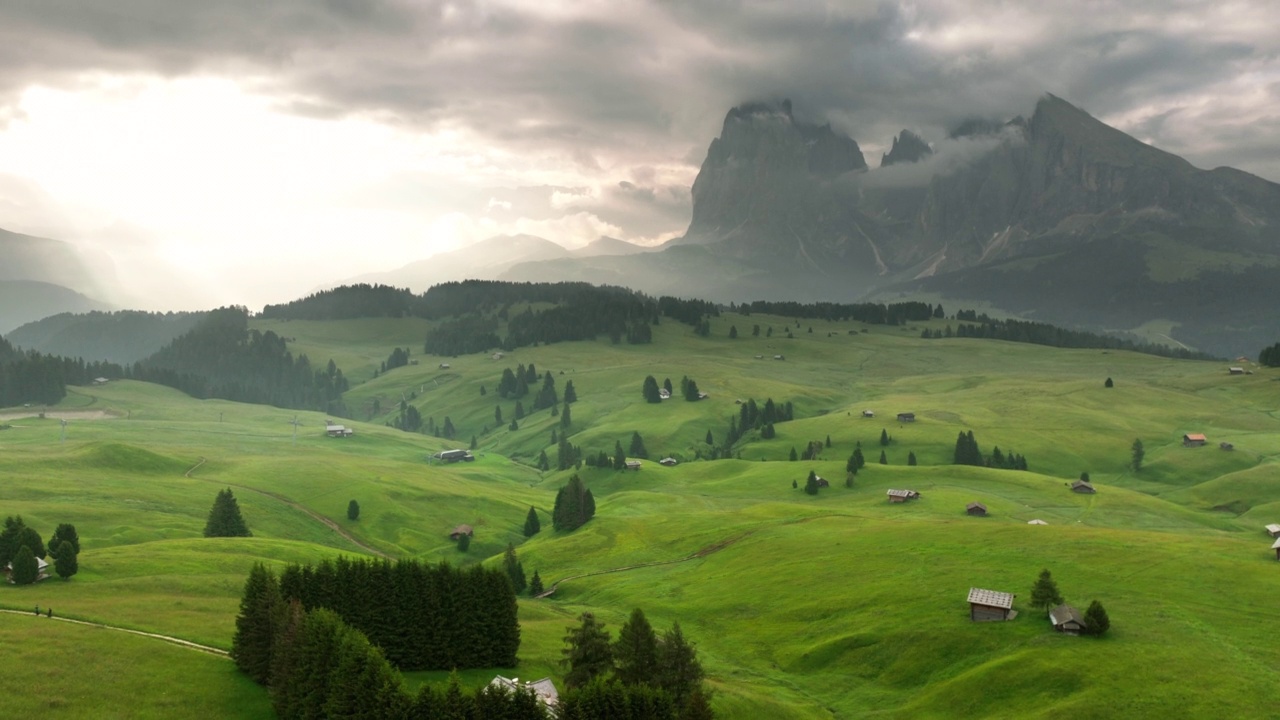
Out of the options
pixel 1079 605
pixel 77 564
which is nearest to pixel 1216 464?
pixel 1079 605

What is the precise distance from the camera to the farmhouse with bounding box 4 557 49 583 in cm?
8012

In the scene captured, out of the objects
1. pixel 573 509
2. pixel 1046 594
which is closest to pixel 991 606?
pixel 1046 594

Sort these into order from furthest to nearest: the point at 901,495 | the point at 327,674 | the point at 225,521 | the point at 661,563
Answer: the point at 901,495 < the point at 661,563 < the point at 225,521 < the point at 327,674

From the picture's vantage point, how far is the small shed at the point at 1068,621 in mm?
73875

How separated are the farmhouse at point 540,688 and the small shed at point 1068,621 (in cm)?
4303

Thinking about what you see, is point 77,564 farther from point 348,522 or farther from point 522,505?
point 522,505

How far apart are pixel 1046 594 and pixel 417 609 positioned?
5583 centimetres

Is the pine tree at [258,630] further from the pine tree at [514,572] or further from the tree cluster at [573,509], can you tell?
the tree cluster at [573,509]

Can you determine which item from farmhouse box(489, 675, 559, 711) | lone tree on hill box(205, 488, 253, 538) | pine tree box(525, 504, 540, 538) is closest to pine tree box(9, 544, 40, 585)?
lone tree on hill box(205, 488, 253, 538)

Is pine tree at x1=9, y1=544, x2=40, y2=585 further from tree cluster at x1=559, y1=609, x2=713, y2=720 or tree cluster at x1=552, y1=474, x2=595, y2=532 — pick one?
tree cluster at x1=552, y1=474, x2=595, y2=532

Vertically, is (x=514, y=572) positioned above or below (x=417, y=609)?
below

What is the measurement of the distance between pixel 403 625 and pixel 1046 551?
232 feet

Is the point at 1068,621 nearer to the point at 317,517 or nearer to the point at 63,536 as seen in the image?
the point at 63,536

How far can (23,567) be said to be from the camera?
79250 mm
